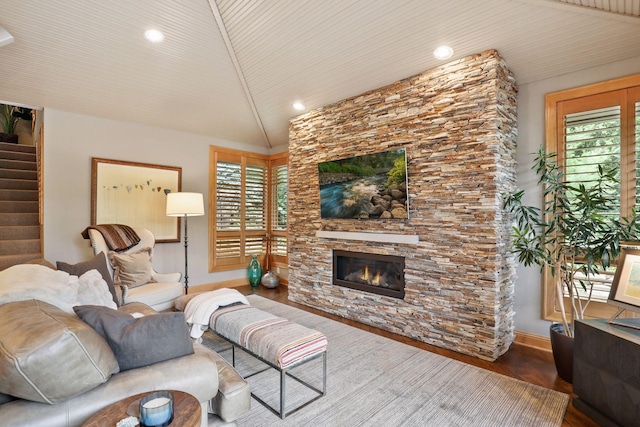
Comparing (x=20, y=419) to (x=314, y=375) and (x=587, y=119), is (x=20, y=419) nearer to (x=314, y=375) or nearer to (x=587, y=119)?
(x=314, y=375)

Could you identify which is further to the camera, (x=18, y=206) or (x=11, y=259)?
(x=18, y=206)

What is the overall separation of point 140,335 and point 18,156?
6.63 m

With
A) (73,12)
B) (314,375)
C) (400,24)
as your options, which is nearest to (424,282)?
(314,375)

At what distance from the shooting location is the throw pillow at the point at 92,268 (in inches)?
111

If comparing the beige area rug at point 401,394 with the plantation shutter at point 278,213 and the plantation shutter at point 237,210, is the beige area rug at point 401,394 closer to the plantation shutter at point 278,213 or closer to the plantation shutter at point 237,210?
the plantation shutter at point 237,210

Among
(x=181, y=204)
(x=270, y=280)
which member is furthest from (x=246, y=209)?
(x=181, y=204)

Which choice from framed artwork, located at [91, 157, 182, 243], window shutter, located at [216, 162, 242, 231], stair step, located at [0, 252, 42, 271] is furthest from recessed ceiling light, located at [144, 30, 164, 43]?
stair step, located at [0, 252, 42, 271]

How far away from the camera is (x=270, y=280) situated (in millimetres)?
5812

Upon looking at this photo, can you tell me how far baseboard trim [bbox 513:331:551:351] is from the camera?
3121 mm

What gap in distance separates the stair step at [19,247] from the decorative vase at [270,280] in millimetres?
3327

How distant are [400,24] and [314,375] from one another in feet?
10.7

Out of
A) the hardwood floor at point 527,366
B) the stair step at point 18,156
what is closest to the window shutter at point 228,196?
the hardwood floor at point 527,366

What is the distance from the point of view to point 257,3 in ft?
10.3

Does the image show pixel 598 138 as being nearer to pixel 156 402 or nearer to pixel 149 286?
pixel 156 402
